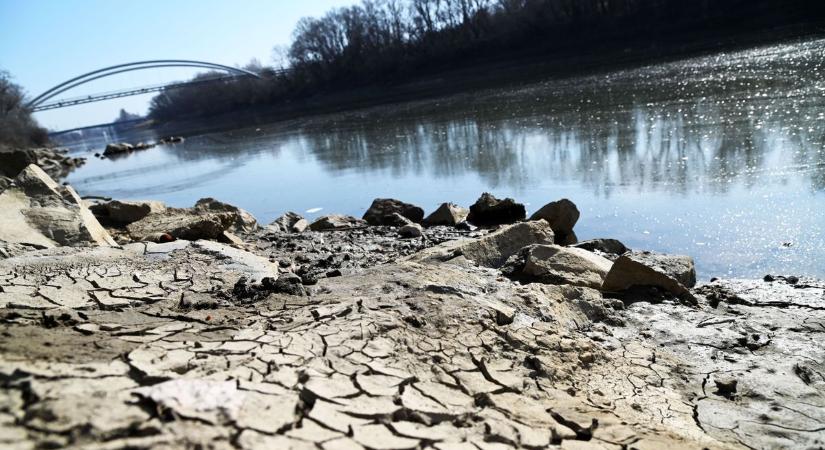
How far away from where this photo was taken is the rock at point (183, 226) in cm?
611

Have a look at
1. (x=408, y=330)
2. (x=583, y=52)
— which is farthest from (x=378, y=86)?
(x=408, y=330)

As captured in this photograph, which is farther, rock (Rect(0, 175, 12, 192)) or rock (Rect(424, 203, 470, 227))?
rock (Rect(424, 203, 470, 227))

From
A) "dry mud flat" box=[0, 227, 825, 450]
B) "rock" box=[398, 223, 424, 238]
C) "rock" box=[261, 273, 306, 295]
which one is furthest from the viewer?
"rock" box=[398, 223, 424, 238]

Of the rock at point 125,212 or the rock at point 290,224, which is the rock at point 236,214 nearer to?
the rock at point 290,224

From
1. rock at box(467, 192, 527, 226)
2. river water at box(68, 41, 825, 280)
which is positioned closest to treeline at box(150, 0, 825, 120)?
river water at box(68, 41, 825, 280)

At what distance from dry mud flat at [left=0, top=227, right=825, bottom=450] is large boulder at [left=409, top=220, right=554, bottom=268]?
234 millimetres

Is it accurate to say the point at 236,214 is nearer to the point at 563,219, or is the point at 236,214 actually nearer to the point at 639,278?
the point at 563,219

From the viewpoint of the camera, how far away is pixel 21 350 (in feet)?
7.41

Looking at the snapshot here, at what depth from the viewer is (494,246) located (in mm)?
5121

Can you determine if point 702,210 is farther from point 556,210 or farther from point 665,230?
point 556,210

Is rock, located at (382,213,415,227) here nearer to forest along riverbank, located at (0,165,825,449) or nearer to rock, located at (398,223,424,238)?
rock, located at (398,223,424,238)

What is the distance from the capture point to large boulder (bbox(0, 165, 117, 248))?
4.80 meters

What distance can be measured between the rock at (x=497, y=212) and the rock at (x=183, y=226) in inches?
121

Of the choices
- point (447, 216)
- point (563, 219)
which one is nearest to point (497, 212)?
point (447, 216)
